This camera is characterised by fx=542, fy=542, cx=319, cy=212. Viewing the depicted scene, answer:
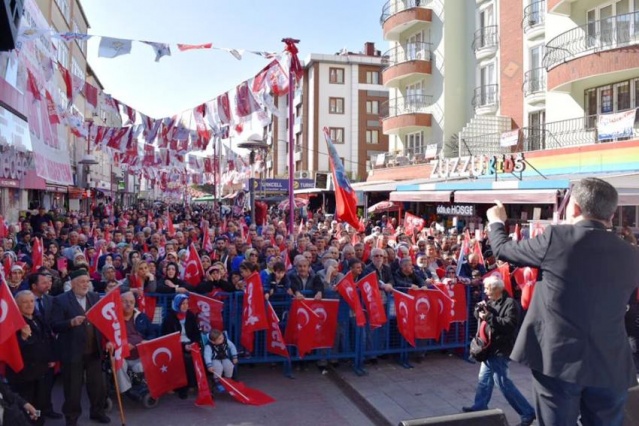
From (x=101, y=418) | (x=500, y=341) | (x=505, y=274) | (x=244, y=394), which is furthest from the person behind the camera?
(x=505, y=274)

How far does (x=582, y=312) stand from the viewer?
8.96 feet

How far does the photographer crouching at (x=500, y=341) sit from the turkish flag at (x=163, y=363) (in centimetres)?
346

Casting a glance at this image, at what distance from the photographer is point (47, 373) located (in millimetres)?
5773

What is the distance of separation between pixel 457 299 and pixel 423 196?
12.5 m

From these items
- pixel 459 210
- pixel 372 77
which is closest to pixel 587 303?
pixel 459 210

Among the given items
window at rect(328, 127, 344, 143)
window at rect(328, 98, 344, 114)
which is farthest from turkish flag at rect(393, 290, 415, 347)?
window at rect(328, 98, 344, 114)

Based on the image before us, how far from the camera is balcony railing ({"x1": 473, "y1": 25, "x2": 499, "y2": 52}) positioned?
82.4ft

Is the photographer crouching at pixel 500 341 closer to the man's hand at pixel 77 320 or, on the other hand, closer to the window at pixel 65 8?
the man's hand at pixel 77 320

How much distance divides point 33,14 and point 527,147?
1790 centimetres

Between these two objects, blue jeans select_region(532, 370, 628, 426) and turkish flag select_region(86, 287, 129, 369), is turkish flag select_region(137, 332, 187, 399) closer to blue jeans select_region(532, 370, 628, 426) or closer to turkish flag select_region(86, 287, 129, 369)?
turkish flag select_region(86, 287, 129, 369)

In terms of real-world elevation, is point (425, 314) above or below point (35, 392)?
above

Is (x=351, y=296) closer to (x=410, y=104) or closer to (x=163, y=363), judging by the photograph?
(x=163, y=363)

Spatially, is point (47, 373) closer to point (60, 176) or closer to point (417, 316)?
point (417, 316)

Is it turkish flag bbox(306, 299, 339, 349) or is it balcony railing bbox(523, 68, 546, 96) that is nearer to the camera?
turkish flag bbox(306, 299, 339, 349)
